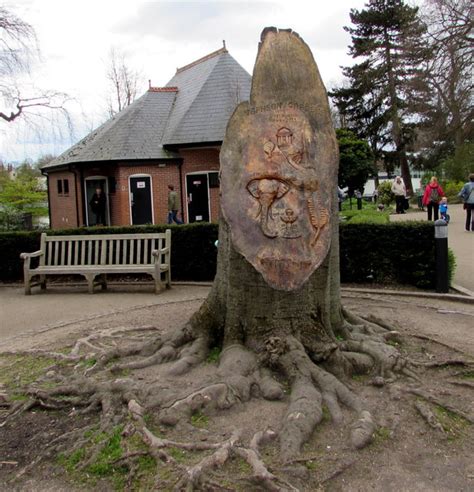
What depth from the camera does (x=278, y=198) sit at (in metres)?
4.16

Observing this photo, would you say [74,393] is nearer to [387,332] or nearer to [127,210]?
[387,332]

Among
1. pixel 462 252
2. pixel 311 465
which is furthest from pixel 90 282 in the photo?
pixel 462 252

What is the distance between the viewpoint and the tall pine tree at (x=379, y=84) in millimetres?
40094

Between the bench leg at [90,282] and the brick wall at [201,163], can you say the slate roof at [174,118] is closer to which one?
the brick wall at [201,163]

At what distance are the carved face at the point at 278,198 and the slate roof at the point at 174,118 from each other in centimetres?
1614

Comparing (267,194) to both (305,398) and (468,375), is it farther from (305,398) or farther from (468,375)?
(468,375)

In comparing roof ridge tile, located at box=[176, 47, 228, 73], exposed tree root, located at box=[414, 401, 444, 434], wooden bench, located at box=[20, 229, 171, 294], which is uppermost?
roof ridge tile, located at box=[176, 47, 228, 73]

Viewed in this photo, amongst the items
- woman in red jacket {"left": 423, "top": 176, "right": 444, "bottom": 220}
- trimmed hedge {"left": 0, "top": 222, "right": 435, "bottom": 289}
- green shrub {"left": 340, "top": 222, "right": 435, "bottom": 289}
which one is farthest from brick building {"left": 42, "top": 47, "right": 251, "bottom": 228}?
green shrub {"left": 340, "top": 222, "right": 435, "bottom": 289}

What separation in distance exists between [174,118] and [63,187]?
19.6 feet

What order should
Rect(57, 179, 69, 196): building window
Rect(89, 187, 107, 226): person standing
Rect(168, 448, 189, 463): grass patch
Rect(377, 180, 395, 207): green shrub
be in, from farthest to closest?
Rect(377, 180, 395, 207): green shrub → Rect(57, 179, 69, 196): building window → Rect(89, 187, 107, 226): person standing → Rect(168, 448, 189, 463): grass patch

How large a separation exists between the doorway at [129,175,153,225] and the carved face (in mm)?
17489

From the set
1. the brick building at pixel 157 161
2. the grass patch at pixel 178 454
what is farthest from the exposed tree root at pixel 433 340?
the brick building at pixel 157 161

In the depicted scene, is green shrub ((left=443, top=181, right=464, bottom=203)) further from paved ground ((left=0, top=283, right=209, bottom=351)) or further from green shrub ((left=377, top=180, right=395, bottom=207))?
paved ground ((left=0, top=283, right=209, bottom=351))

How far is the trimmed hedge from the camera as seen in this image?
29.8 ft
